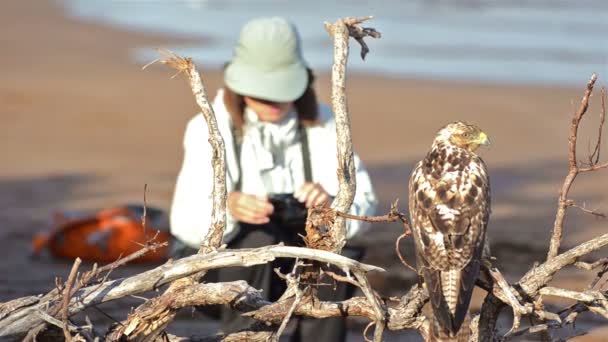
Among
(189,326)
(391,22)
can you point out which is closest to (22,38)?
(391,22)

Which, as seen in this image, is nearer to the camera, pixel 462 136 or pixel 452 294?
pixel 452 294

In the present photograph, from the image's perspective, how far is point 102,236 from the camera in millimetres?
7422

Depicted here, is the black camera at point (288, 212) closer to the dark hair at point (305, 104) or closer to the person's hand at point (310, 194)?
the person's hand at point (310, 194)

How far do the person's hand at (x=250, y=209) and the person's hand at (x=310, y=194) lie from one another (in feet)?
0.47

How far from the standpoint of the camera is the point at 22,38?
60.8ft

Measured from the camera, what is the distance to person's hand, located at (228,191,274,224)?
5.30m

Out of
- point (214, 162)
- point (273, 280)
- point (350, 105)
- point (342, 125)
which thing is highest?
point (342, 125)

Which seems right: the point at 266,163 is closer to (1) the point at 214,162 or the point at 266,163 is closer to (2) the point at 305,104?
(2) the point at 305,104

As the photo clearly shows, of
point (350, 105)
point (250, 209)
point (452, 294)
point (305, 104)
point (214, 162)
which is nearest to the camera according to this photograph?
point (452, 294)

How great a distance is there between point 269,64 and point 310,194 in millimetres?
709

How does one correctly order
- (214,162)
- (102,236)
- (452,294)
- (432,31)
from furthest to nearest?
1. (432,31)
2. (102,236)
3. (214,162)
4. (452,294)

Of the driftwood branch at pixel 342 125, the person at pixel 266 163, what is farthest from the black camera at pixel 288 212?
the driftwood branch at pixel 342 125

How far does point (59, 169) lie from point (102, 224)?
10.9ft

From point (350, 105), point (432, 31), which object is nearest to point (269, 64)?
point (350, 105)
